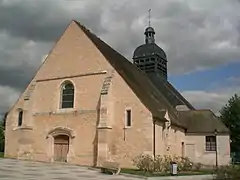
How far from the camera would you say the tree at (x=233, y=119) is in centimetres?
4772

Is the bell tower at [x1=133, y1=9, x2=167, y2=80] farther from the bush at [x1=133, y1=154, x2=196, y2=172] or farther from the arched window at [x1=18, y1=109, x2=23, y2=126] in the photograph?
the bush at [x1=133, y1=154, x2=196, y2=172]

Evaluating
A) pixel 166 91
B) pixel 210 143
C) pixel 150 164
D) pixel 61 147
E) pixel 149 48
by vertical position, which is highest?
pixel 149 48

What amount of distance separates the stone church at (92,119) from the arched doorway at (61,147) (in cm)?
8

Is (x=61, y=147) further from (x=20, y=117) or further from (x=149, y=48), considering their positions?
(x=149, y=48)

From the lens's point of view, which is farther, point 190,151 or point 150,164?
point 190,151

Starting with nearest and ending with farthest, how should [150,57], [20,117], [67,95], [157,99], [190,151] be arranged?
[67,95], [157,99], [20,117], [190,151], [150,57]

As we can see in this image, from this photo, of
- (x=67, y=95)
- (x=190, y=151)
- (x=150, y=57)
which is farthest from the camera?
(x=150, y=57)

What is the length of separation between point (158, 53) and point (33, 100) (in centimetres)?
2044

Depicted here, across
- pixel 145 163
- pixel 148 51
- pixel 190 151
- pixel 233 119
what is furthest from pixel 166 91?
pixel 145 163

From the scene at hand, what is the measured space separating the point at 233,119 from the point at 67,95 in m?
27.2

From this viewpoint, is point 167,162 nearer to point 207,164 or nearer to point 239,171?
point 239,171

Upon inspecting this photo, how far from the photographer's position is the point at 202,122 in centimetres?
3544

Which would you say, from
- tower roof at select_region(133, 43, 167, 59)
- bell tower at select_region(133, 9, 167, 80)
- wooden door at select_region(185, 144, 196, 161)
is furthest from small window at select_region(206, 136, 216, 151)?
tower roof at select_region(133, 43, 167, 59)

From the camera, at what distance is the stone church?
2684 centimetres
